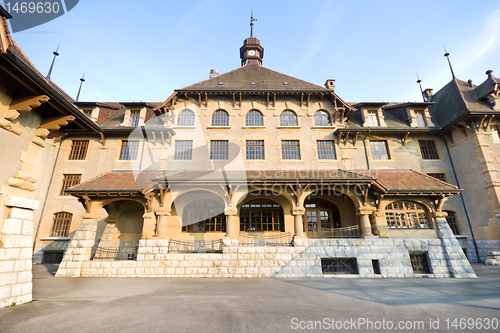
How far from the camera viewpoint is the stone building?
11898 mm

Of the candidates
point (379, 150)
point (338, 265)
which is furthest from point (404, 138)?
point (338, 265)

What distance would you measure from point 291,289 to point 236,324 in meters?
4.13

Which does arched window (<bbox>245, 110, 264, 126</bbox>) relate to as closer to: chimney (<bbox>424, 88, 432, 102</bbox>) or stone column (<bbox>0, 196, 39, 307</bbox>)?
stone column (<bbox>0, 196, 39, 307</bbox>)

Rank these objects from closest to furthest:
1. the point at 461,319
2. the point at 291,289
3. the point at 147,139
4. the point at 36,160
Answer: the point at 461,319
the point at 36,160
the point at 291,289
the point at 147,139

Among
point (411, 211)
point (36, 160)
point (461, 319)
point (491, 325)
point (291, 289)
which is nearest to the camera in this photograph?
point (491, 325)

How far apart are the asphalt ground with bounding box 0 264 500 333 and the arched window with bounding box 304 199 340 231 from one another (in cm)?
713

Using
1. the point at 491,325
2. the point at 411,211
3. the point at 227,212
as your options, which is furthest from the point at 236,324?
the point at 411,211

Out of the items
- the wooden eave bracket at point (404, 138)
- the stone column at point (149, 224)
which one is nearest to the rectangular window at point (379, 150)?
the wooden eave bracket at point (404, 138)

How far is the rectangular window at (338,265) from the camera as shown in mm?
11938

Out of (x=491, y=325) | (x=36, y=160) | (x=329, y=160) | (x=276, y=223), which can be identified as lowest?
(x=491, y=325)

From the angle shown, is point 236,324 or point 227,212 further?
point 227,212

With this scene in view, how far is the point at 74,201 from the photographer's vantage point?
16.9 meters

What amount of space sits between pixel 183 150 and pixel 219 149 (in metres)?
2.82

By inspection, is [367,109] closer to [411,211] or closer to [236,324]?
[411,211]
